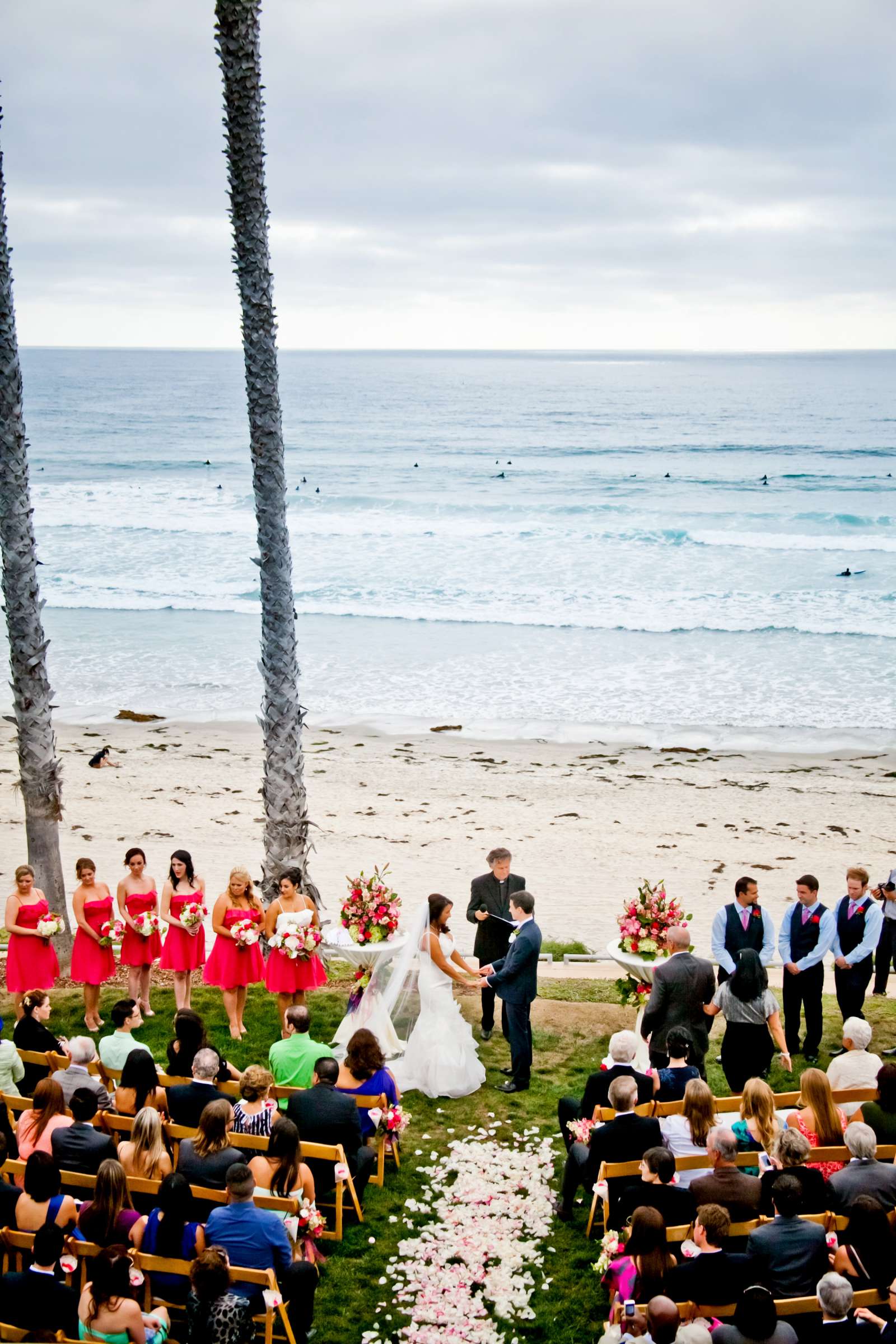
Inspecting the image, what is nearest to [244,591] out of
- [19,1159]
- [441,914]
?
[441,914]

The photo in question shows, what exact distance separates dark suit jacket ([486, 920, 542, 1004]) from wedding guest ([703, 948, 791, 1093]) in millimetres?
1417

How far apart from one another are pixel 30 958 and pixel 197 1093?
3.66 meters

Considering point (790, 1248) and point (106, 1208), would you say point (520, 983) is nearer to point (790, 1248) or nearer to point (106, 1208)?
point (790, 1248)

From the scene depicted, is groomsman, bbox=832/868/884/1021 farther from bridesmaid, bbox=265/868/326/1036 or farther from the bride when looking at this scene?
bridesmaid, bbox=265/868/326/1036

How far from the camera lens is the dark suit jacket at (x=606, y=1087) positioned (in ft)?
25.7

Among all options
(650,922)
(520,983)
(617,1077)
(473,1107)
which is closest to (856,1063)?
(617,1077)

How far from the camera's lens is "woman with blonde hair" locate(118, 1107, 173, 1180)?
22.6 feet

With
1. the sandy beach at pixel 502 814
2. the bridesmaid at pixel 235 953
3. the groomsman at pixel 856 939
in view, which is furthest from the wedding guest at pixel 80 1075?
the sandy beach at pixel 502 814

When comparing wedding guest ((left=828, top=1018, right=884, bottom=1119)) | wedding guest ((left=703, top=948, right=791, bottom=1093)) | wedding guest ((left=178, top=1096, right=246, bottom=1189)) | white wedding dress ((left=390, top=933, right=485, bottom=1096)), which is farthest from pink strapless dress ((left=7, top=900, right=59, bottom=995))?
wedding guest ((left=828, top=1018, right=884, bottom=1119))

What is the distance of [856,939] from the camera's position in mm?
10672

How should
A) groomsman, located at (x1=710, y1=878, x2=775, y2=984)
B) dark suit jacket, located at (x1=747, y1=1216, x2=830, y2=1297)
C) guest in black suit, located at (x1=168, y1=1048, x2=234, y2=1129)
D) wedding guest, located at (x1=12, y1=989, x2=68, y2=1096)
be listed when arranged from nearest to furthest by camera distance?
dark suit jacket, located at (x1=747, y1=1216, x2=830, y2=1297) < guest in black suit, located at (x1=168, y1=1048, x2=234, y2=1129) < wedding guest, located at (x1=12, y1=989, x2=68, y2=1096) < groomsman, located at (x1=710, y1=878, x2=775, y2=984)

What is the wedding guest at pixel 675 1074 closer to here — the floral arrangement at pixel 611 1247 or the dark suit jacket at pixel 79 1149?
the floral arrangement at pixel 611 1247

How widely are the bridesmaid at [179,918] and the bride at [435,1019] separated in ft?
6.26

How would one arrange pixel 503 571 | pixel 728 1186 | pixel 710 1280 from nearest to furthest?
pixel 710 1280 < pixel 728 1186 < pixel 503 571
